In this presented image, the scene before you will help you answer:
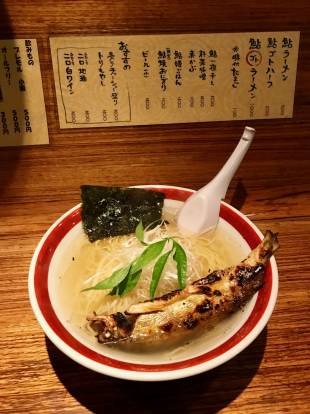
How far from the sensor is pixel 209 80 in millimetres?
1392

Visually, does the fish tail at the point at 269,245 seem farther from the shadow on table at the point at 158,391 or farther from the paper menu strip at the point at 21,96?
the paper menu strip at the point at 21,96

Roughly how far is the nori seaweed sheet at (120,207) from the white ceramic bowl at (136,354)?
0.16 meters

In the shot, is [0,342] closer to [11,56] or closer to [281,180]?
[11,56]

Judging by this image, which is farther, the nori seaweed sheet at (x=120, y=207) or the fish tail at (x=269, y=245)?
the nori seaweed sheet at (x=120, y=207)

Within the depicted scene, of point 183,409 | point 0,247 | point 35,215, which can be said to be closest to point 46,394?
point 183,409

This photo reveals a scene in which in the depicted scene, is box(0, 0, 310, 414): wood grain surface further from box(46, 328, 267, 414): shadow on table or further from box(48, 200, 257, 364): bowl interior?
box(48, 200, 257, 364): bowl interior

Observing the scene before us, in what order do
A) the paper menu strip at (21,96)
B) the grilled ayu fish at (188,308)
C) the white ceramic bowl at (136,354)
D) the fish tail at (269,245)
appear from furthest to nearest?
1. the paper menu strip at (21,96)
2. the fish tail at (269,245)
3. the grilled ayu fish at (188,308)
4. the white ceramic bowl at (136,354)

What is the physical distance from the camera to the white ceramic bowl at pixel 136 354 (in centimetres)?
84

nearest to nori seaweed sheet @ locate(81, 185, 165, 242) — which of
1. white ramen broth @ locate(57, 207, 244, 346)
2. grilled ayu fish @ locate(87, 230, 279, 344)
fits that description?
white ramen broth @ locate(57, 207, 244, 346)

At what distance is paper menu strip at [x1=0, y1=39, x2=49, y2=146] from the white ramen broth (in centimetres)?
41

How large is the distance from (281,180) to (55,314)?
1.05m

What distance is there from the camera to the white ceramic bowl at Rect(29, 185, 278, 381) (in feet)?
2.75

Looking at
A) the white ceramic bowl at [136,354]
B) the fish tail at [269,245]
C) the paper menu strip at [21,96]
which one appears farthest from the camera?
the paper menu strip at [21,96]

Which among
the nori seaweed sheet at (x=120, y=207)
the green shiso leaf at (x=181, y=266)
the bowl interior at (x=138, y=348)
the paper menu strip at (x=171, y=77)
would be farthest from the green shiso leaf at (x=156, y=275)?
the paper menu strip at (x=171, y=77)
